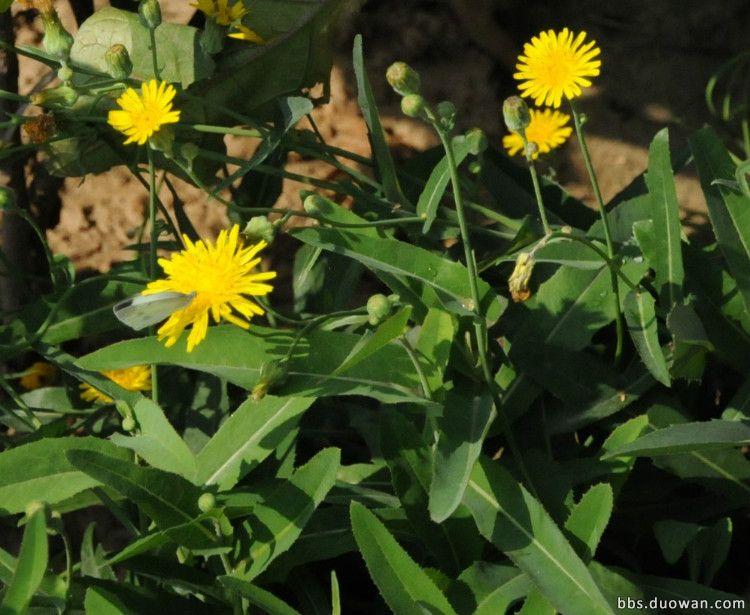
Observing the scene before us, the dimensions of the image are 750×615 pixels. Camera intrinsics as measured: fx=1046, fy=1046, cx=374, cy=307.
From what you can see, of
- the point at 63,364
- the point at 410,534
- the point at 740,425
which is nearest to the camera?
the point at 740,425

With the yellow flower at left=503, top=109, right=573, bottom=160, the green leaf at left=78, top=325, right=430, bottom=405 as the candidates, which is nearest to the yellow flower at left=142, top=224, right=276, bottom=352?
the green leaf at left=78, top=325, right=430, bottom=405

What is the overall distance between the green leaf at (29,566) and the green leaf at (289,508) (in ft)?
1.07

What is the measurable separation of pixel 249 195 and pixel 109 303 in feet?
1.18

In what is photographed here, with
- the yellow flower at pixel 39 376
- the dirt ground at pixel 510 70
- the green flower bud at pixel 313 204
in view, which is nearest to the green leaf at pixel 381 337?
the green flower bud at pixel 313 204

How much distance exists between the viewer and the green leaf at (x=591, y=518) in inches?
56.1

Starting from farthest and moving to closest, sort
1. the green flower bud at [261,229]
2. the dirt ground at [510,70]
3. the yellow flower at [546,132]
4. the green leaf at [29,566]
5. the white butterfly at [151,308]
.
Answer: the dirt ground at [510,70] < the yellow flower at [546,132] < the green flower bud at [261,229] < the white butterfly at [151,308] < the green leaf at [29,566]

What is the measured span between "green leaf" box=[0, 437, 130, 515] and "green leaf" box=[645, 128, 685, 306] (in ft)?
2.90

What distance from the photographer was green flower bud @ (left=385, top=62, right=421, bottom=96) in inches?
55.5

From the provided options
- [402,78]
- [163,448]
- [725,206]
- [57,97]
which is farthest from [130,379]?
[725,206]

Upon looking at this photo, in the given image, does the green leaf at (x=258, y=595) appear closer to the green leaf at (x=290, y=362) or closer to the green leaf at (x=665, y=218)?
the green leaf at (x=290, y=362)

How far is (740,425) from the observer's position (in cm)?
144

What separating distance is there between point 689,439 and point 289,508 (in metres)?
0.56

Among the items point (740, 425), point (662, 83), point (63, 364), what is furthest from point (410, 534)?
point (662, 83)

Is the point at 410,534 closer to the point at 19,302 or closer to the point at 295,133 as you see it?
the point at 295,133
